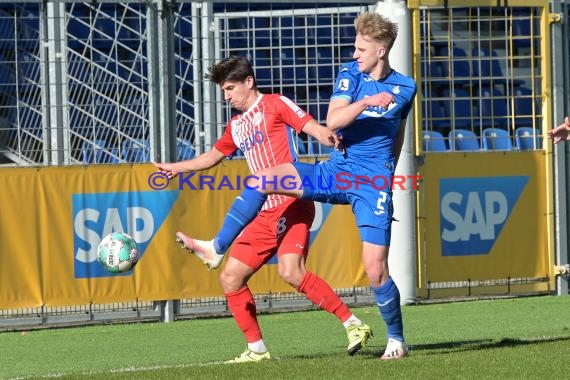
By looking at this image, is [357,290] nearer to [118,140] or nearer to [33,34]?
[118,140]

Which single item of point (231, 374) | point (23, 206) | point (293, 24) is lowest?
point (231, 374)

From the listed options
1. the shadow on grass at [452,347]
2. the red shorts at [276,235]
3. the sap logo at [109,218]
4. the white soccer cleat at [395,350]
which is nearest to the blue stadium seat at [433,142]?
the sap logo at [109,218]

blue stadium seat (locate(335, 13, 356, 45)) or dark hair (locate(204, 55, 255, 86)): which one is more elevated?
blue stadium seat (locate(335, 13, 356, 45))

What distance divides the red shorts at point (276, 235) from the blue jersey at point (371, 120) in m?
0.72

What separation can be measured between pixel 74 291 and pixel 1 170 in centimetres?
141

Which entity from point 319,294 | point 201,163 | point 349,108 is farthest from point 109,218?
point 349,108

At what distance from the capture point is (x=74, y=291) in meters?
11.9

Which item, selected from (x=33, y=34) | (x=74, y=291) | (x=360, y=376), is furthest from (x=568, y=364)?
(x=33, y=34)

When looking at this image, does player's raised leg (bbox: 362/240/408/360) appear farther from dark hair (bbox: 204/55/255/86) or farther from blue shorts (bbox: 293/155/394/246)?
dark hair (bbox: 204/55/255/86)

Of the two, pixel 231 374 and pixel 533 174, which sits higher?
pixel 533 174

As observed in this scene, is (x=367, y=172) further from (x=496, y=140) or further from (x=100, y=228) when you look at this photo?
(x=496, y=140)

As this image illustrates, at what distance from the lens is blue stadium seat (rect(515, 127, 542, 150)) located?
13.7 metres

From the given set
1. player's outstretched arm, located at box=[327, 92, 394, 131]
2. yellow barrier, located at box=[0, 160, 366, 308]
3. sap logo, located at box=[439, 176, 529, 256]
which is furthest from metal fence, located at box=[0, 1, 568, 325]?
player's outstretched arm, located at box=[327, 92, 394, 131]

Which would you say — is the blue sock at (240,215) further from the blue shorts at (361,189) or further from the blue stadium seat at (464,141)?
the blue stadium seat at (464,141)
